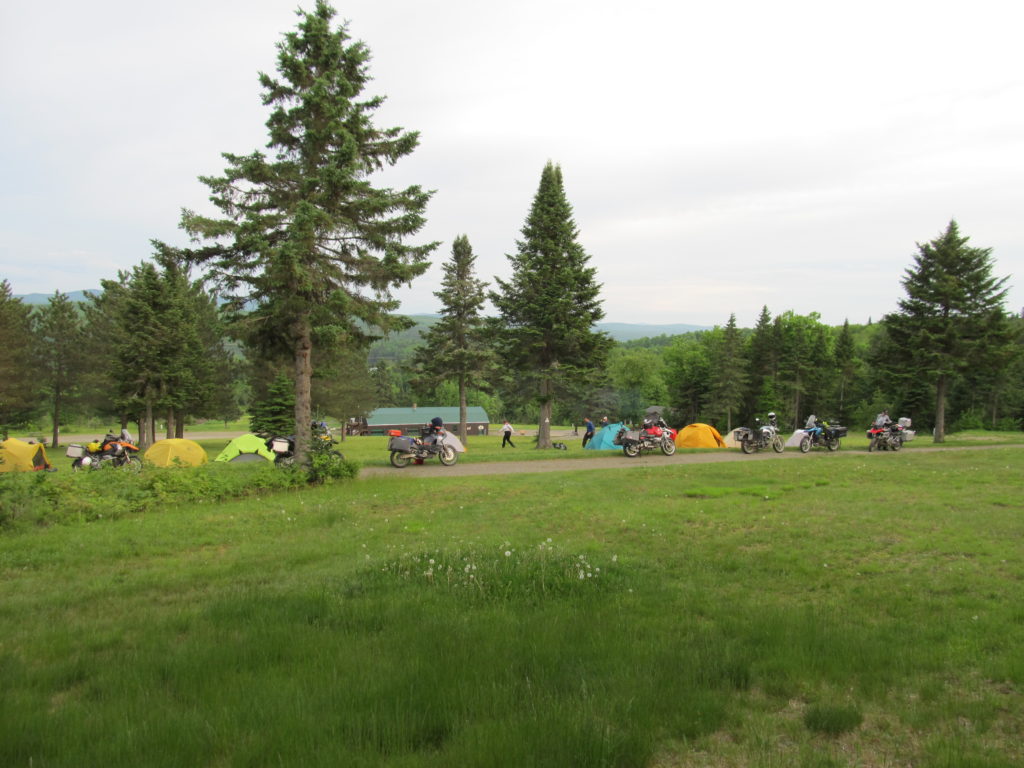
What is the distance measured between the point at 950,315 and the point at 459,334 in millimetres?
24871

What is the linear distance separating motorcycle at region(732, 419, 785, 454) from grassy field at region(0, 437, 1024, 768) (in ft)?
42.5

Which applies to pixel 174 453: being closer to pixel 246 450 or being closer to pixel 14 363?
pixel 246 450

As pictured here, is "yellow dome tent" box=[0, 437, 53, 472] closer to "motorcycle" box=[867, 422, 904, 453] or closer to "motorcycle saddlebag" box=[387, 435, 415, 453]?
"motorcycle saddlebag" box=[387, 435, 415, 453]

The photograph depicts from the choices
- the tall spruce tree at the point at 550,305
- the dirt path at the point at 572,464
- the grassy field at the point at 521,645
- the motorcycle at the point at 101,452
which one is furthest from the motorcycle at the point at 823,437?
the motorcycle at the point at 101,452

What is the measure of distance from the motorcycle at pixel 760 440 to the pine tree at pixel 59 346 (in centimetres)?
4465

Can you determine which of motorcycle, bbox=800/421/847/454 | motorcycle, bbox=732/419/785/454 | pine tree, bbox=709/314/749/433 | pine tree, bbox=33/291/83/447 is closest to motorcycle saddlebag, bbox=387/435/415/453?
motorcycle, bbox=732/419/785/454

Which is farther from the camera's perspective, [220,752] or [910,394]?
[910,394]

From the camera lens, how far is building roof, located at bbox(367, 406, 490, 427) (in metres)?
86.7

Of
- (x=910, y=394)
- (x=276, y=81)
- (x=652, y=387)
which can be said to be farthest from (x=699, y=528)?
(x=652, y=387)

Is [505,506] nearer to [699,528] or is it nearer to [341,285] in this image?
[699,528]

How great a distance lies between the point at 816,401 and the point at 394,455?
60.1 m

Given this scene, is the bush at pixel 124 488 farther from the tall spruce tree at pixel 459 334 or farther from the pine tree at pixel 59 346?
the pine tree at pixel 59 346

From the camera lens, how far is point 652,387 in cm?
9194

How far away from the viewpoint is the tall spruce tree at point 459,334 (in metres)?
31.1
